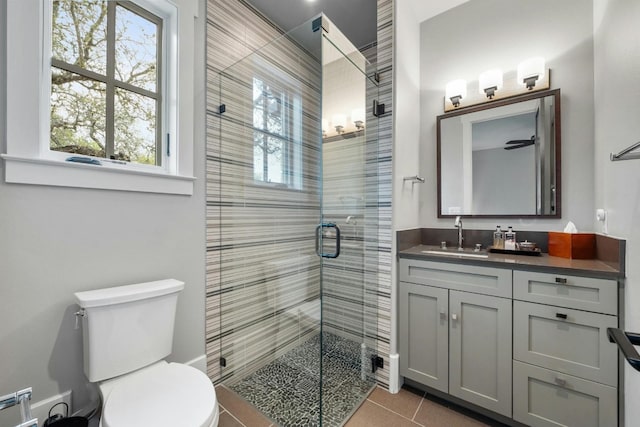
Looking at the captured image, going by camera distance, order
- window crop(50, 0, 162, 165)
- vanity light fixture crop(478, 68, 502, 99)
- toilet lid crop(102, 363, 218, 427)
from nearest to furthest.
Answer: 1. toilet lid crop(102, 363, 218, 427)
2. window crop(50, 0, 162, 165)
3. vanity light fixture crop(478, 68, 502, 99)

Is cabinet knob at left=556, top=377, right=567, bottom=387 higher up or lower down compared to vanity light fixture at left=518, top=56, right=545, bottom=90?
lower down

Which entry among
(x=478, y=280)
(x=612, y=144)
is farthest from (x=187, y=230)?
(x=612, y=144)

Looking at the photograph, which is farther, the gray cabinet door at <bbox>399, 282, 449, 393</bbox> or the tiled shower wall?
the tiled shower wall

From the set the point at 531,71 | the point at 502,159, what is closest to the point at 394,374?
the point at 502,159

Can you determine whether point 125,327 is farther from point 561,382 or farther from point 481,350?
point 561,382

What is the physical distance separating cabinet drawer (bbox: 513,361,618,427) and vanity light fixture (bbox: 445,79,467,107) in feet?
5.95

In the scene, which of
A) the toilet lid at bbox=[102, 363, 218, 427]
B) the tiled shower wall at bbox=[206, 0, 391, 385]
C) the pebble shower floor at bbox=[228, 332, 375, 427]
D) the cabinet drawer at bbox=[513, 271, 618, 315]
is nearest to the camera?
the toilet lid at bbox=[102, 363, 218, 427]

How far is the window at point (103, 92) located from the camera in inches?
44.9

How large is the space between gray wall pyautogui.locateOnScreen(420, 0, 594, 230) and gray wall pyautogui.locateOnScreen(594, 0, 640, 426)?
0.08 m

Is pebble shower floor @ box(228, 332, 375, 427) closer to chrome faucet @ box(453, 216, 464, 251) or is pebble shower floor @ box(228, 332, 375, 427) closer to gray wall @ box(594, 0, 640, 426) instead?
chrome faucet @ box(453, 216, 464, 251)

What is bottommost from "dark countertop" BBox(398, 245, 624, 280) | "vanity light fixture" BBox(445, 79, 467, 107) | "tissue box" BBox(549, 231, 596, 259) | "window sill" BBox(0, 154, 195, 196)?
"dark countertop" BBox(398, 245, 624, 280)

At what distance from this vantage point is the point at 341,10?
7.18 feet

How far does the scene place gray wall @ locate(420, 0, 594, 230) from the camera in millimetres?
1688

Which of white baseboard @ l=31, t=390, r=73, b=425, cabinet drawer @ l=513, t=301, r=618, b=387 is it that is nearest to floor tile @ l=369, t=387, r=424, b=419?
cabinet drawer @ l=513, t=301, r=618, b=387
